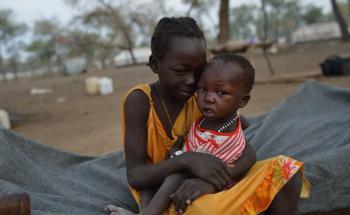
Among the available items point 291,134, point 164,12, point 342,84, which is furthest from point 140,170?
point 164,12

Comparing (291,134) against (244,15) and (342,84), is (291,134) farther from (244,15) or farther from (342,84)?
(244,15)

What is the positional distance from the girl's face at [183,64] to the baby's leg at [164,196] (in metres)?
0.38

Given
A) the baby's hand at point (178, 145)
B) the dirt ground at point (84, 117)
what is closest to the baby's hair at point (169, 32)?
the baby's hand at point (178, 145)

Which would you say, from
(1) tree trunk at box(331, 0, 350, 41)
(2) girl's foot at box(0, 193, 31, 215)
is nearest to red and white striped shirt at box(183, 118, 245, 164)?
(2) girl's foot at box(0, 193, 31, 215)

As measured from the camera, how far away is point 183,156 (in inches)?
67.2

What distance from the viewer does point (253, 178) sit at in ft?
5.43

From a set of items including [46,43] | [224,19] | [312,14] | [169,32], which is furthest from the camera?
[312,14]

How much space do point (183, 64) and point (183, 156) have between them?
1.30 feet

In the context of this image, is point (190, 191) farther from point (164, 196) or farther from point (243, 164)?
point (243, 164)

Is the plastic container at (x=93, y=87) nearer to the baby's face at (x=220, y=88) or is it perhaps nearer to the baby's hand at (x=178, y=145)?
the baby's hand at (x=178, y=145)

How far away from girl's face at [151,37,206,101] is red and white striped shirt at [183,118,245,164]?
209 millimetres

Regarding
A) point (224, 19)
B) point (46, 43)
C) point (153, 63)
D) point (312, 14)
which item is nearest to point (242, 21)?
point (312, 14)

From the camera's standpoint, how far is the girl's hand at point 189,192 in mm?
1572

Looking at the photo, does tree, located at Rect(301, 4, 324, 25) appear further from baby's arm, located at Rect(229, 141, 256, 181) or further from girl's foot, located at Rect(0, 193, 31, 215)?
girl's foot, located at Rect(0, 193, 31, 215)
